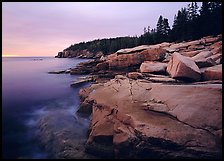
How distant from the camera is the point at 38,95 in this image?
51.6 ft

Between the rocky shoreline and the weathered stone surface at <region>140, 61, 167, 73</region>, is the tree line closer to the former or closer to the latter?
the weathered stone surface at <region>140, 61, 167, 73</region>

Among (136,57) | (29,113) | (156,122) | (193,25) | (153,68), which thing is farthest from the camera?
(193,25)

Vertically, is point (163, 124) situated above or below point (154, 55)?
below

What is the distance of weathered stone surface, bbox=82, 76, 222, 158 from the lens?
20.2 ft

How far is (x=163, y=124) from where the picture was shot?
22.4 feet

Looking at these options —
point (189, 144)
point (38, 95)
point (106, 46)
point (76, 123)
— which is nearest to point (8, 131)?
point (76, 123)

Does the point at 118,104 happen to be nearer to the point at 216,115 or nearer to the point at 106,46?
the point at 216,115

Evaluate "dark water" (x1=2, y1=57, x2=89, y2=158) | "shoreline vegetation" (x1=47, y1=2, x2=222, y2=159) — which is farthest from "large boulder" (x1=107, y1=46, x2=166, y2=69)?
"shoreline vegetation" (x1=47, y1=2, x2=222, y2=159)

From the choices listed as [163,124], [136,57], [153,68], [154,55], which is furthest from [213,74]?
[136,57]

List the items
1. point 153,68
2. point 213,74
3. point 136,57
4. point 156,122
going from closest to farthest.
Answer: point 156,122, point 213,74, point 153,68, point 136,57

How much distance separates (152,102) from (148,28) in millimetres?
71566

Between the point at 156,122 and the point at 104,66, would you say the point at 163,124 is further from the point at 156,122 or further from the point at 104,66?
the point at 104,66

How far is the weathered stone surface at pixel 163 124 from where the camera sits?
20.2 ft

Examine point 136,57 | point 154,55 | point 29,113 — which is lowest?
point 29,113
